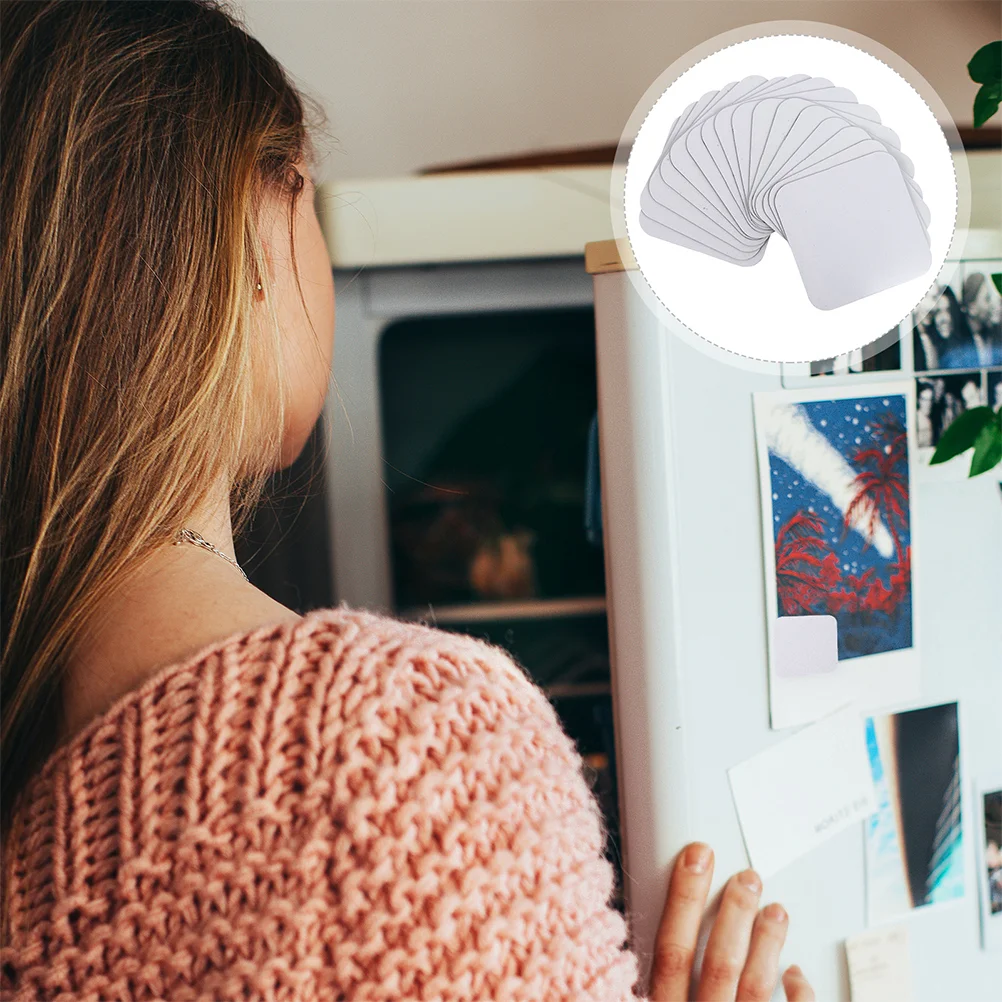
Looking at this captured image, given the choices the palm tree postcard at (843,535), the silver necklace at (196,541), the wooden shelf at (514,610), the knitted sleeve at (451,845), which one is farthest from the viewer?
the wooden shelf at (514,610)

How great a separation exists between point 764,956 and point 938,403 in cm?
42

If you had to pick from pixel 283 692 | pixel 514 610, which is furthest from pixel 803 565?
pixel 514 610

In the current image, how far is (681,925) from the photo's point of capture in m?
0.61

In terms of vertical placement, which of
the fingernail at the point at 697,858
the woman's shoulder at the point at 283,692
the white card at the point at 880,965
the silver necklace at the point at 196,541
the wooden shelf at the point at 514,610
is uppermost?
the silver necklace at the point at 196,541

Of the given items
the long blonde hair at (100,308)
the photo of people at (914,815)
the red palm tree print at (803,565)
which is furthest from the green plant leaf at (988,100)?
the long blonde hair at (100,308)

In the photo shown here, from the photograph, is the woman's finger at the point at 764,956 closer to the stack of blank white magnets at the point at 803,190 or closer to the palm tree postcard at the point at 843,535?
the palm tree postcard at the point at 843,535

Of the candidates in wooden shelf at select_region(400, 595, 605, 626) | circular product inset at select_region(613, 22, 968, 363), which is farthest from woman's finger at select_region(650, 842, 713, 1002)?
wooden shelf at select_region(400, 595, 605, 626)

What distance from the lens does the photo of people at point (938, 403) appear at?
669 millimetres

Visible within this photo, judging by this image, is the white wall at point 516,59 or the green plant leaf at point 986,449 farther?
the white wall at point 516,59

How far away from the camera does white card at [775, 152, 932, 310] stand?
646 millimetres

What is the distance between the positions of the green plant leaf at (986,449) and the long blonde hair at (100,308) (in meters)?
0.52

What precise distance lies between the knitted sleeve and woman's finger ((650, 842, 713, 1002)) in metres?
0.17

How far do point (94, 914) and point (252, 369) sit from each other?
0.30 metres

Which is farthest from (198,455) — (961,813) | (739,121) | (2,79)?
(961,813)
